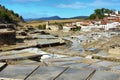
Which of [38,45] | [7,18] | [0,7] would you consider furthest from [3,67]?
[0,7]

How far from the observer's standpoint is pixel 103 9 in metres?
112

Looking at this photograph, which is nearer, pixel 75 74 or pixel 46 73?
pixel 75 74

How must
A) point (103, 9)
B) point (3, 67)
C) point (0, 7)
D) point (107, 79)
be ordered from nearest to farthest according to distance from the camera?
point (107, 79)
point (3, 67)
point (0, 7)
point (103, 9)

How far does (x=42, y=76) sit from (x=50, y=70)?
1.02ft

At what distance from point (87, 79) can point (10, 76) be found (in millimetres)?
1084

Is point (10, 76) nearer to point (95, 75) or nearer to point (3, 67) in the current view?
point (3, 67)

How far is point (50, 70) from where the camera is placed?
14.6ft

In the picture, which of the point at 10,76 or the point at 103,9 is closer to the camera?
the point at 10,76

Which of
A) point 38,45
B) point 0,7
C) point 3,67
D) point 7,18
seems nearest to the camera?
point 3,67

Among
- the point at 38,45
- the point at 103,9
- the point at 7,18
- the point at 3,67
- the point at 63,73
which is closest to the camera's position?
the point at 63,73

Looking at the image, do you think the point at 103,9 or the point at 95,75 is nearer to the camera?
the point at 95,75

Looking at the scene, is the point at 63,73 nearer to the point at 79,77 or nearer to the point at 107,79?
the point at 79,77

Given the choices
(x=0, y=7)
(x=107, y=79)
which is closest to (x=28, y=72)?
(x=107, y=79)

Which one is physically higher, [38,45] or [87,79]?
[87,79]
